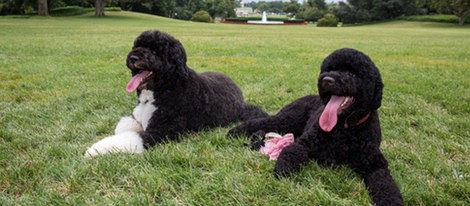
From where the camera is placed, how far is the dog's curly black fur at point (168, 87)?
14.0ft

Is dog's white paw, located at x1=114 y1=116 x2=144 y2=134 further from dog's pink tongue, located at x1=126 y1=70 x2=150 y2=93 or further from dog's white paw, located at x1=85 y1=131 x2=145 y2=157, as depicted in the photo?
dog's pink tongue, located at x1=126 y1=70 x2=150 y2=93

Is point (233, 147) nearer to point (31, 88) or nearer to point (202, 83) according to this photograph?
point (202, 83)

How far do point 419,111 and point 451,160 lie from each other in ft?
6.75

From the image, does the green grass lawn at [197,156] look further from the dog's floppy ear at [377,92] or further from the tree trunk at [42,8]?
the tree trunk at [42,8]

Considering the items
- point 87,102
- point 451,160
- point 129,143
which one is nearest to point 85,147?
point 129,143

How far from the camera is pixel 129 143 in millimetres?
4121

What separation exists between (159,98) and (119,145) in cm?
68

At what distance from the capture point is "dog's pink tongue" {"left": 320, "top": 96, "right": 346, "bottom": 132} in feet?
11.2

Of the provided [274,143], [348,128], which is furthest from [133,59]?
[348,128]

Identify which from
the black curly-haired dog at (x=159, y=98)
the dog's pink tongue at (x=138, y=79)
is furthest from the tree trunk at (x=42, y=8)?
the dog's pink tongue at (x=138, y=79)

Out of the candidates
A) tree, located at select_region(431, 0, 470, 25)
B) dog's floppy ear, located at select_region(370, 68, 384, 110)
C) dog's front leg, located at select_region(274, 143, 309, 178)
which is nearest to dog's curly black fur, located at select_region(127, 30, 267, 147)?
dog's front leg, located at select_region(274, 143, 309, 178)

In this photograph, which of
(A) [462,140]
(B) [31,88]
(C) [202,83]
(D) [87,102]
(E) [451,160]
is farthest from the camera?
(B) [31,88]

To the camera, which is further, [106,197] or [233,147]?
[233,147]

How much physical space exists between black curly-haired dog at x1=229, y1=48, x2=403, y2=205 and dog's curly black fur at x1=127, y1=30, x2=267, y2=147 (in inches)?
56.7
